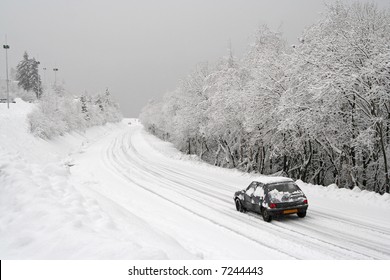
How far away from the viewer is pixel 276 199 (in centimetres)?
1326

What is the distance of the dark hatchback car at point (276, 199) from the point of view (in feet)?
43.2

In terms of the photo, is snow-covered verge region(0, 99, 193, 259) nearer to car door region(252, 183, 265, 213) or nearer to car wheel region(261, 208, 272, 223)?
car wheel region(261, 208, 272, 223)

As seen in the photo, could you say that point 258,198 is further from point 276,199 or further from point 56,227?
point 56,227

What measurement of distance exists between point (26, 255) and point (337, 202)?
14.0 m

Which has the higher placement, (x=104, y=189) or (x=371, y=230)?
(x=371, y=230)

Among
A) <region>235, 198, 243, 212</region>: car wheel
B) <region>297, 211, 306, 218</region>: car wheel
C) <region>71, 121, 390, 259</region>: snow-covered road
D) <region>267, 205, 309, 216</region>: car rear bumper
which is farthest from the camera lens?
<region>235, 198, 243, 212</region>: car wheel

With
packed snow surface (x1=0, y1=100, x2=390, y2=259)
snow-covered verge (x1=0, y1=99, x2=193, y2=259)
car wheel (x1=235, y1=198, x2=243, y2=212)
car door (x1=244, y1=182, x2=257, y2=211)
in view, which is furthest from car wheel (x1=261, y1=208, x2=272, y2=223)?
snow-covered verge (x1=0, y1=99, x2=193, y2=259)

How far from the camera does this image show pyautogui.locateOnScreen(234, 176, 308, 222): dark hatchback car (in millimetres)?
13156

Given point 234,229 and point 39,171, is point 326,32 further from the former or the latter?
point 39,171

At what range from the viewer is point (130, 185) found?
23703mm

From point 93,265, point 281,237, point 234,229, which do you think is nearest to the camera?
point 93,265

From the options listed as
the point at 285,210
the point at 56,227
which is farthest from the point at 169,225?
the point at 56,227

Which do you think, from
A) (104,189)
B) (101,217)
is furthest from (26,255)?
(104,189)

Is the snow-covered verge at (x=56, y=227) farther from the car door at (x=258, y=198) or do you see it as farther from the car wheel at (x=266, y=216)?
the car door at (x=258, y=198)
